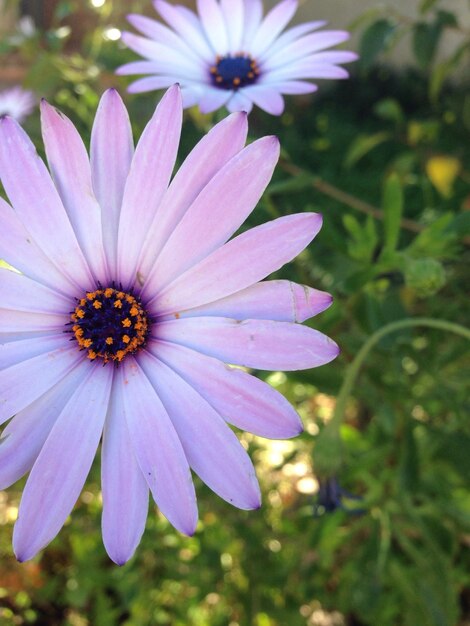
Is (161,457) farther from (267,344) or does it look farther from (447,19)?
(447,19)

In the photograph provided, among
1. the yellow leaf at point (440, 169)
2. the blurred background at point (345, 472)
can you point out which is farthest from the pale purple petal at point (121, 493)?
the yellow leaf at point (440, 169)

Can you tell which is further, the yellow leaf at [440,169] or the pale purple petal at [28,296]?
the yellow leaf at [440,169]

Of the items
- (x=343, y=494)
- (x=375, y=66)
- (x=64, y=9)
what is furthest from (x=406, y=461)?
(x=375, y=66)

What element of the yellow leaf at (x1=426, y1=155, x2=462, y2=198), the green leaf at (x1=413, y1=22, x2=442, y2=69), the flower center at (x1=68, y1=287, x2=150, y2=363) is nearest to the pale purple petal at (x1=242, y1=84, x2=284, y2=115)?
the flower center at (x1=68, y1=287, x2=150, y2=363)

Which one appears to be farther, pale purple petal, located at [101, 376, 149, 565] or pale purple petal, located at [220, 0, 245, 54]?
pale purple petal, located at [220, 0, 245, 54]

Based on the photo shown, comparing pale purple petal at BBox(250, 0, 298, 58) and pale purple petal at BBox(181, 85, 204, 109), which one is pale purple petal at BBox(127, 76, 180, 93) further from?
pale purple petal at BBox(250, 0, 298, 58)

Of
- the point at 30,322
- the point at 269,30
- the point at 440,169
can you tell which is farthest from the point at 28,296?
the point at 440,169

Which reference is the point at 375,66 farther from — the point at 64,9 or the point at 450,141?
the point at 64,9

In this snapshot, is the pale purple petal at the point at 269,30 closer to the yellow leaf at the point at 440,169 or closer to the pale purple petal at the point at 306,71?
the pale purple petal at the point at 306,71
